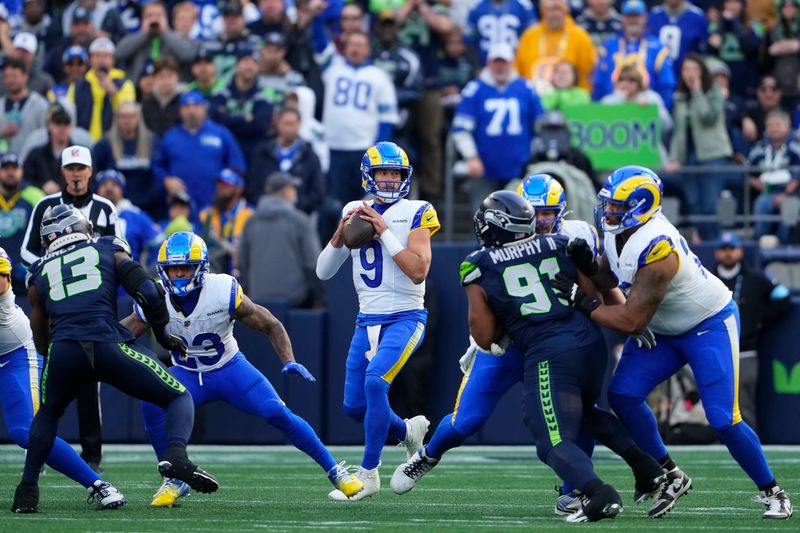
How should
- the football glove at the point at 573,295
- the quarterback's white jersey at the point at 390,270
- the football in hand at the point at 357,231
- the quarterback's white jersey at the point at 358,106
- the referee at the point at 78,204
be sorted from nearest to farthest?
the football glove at the point at 573,295
the football in hand at the point at 357,231
the quarterback's white jersey at the point at 390,270
the referee at the point at 78,204
the quarterback's white jersey at the point at 358,106

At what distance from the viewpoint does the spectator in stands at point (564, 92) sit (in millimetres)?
13742

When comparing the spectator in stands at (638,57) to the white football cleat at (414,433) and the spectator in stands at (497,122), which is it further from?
the white football cleat at (414,433)

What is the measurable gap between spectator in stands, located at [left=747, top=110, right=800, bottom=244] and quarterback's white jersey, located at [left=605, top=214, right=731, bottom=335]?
5.95m

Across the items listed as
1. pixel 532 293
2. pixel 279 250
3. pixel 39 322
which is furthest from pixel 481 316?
pixel 279 250

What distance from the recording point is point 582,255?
7195 mm

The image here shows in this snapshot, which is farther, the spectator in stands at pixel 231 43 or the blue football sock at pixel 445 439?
the spectator in stands at pixel 231 43

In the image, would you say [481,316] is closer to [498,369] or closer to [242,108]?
[498,369]

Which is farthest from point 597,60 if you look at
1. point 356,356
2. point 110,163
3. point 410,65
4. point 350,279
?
point 356,356

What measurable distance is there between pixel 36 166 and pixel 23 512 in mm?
6185

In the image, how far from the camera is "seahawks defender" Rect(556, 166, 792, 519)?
725 cm

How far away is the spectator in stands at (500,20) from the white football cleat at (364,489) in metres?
7.52

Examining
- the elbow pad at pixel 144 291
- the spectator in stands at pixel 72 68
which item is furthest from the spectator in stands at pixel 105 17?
the elbow pad at pixel 144 291

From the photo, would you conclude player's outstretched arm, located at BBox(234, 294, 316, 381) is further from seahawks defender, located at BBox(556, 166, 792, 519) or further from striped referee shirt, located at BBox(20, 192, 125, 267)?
striped referee shirt, located at BBox(20, 192, 125, 267)

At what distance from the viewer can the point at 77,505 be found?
7898 mm
